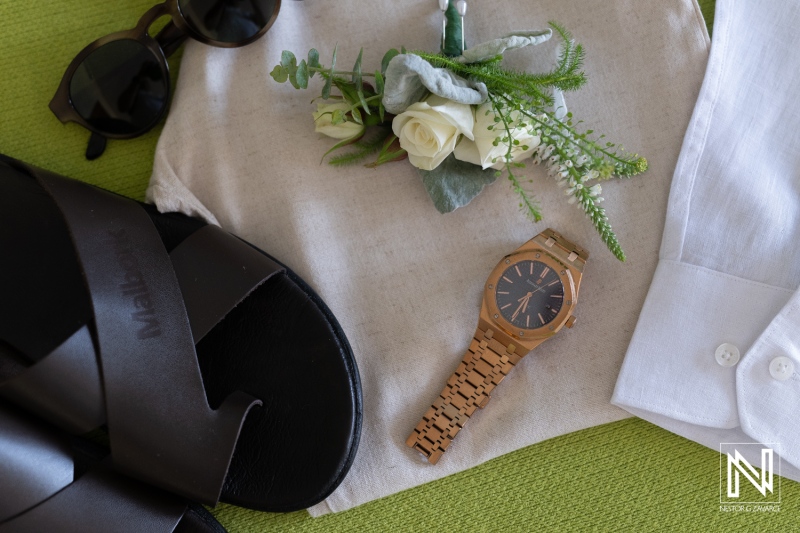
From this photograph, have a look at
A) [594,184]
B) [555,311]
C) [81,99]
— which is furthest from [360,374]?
[81,99]

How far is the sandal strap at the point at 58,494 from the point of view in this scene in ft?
2.06

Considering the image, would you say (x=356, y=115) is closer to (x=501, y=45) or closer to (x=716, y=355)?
(x=501, y=45)

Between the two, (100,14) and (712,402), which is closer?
(712,402)

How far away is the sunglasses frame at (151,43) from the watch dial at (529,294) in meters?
0.40

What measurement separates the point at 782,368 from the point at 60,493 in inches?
29.0

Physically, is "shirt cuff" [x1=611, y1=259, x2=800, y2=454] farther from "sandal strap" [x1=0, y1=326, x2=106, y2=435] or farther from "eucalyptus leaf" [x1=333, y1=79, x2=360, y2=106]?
"sandal strap" [x1=0, y1=326, x2=106, y2=435]

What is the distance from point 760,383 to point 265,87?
631 millimetres

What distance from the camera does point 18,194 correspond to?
2.39 ft

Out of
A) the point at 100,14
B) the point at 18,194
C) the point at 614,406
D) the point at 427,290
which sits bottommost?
the point at 614,406

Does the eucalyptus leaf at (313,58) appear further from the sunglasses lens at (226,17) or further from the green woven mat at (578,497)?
the green woven mat at (578,497)

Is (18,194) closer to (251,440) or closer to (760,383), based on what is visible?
(251,440)

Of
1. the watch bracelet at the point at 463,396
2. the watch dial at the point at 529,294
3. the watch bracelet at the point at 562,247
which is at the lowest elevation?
the watch bracelet at the point at 463,396

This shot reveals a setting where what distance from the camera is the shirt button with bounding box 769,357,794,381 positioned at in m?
0.67

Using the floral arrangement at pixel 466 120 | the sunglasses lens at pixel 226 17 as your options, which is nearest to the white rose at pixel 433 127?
the floral arrangement at pixel 466 120
